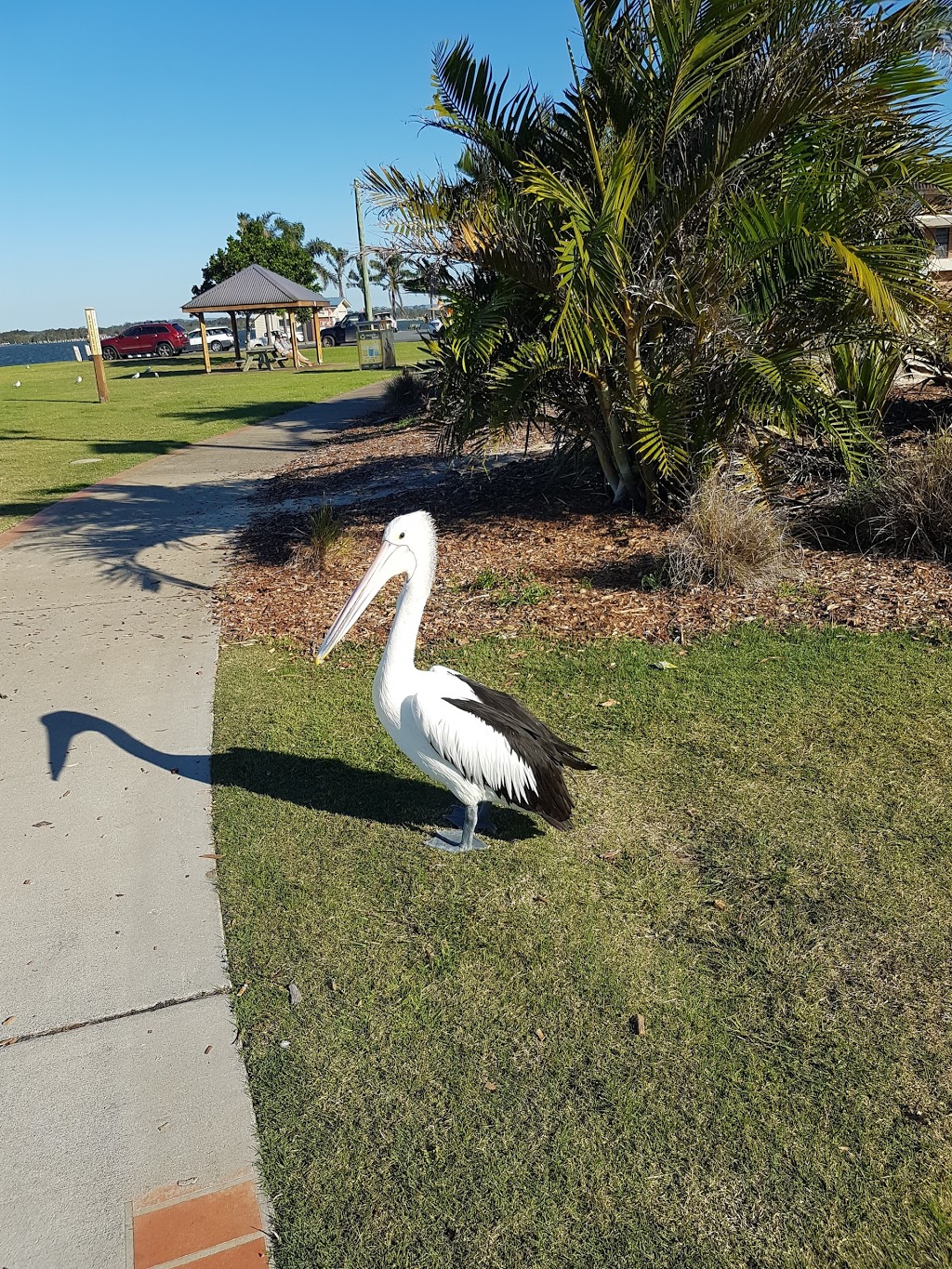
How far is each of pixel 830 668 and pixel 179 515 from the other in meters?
7.98

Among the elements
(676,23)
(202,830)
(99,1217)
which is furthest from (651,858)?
(676,23)

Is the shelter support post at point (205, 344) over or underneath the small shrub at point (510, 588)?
over

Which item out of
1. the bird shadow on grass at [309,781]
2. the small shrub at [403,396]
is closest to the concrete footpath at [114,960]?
the bird shadow on grass at [309,781]

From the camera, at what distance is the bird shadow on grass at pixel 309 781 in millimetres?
4195

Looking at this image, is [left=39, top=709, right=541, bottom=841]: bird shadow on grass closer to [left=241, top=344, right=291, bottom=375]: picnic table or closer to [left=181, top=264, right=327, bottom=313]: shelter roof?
[left=181, top=264, right=327, bottom=313]: shelter roof

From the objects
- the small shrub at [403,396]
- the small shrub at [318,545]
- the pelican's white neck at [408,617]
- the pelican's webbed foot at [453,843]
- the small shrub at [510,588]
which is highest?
the small shrub at [403,396]

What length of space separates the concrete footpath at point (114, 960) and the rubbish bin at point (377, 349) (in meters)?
26.9

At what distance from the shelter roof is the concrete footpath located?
93.4 ft

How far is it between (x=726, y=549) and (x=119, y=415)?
793 inches

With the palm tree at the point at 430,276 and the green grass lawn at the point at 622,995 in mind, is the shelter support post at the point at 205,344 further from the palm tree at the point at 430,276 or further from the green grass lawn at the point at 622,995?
the green grass lawn at the point at 622,995

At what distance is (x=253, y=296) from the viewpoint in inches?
1320

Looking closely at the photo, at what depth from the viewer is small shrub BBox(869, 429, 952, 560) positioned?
6.57 m

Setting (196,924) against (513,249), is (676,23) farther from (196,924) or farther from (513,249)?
(196,924)

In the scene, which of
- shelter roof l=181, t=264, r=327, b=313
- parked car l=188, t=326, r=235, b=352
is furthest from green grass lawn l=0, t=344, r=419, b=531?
parked car l=188, t=326, r=235, b=352
